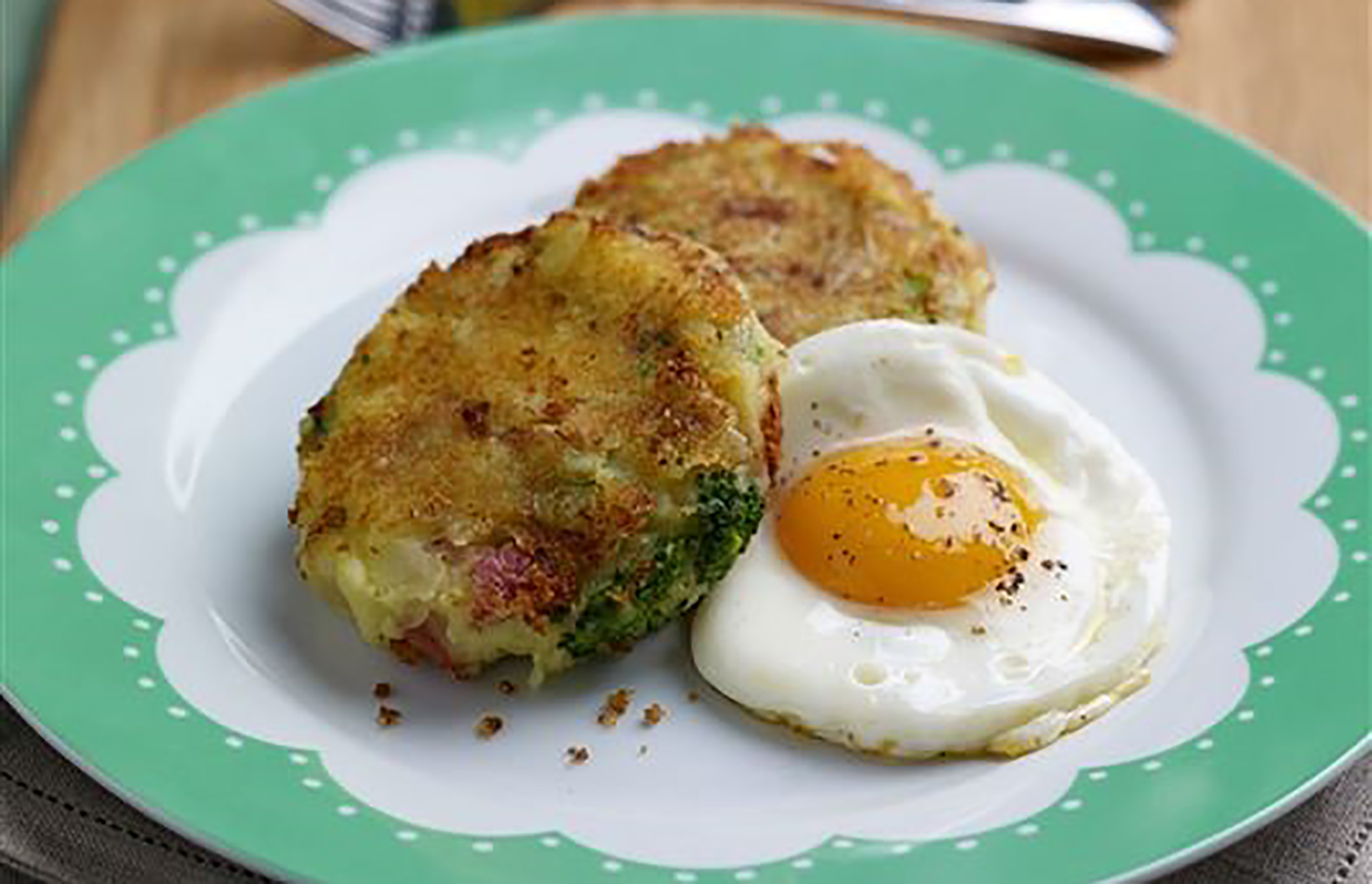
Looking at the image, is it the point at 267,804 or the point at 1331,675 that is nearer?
the point at 267,804

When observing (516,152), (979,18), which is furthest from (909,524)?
(979,18)

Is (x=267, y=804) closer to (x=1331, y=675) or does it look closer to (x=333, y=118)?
(x=1331, y=675)

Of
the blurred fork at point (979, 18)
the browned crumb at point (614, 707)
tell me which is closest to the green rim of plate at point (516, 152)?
the browned crumb at point (614, 707)

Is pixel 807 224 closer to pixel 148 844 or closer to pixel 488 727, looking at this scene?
pixel 488 727

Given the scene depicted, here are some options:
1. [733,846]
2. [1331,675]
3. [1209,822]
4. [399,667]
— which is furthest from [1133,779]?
Result: [399,667]

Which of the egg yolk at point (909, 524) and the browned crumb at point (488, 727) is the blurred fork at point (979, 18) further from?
the browned crumb at point (488, 727)

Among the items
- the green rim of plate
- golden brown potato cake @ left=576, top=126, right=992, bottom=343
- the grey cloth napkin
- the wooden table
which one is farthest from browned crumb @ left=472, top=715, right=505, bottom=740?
the wooden table
